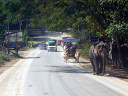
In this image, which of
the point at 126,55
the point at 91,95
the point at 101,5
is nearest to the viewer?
the point at 91,95

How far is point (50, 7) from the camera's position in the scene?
2106 cm

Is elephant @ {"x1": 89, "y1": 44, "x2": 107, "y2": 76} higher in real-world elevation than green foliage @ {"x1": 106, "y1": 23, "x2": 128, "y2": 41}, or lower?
lower

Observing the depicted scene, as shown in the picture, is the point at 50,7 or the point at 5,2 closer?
the point at 5,2

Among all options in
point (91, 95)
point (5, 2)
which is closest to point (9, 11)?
point (5, 2)

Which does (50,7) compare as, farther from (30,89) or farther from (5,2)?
(30,89)

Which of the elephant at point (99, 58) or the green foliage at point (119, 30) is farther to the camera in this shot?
the elephant at point (99, 58)

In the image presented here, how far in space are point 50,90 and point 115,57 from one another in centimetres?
1053

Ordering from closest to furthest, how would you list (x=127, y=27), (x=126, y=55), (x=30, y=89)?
(x=30, y=89) → (x=127, y=27) → (x=126, y=55)

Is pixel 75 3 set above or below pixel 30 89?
above

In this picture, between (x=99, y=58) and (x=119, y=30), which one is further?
(x=99, y=58)

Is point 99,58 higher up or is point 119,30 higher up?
point 119,30

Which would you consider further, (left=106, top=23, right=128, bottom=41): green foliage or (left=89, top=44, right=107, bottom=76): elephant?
(left=89, top=44, right=107, bottom=76): elephant

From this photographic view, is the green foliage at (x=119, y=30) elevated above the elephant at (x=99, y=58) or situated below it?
above

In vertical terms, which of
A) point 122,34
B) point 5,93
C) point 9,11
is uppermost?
point 9,11
